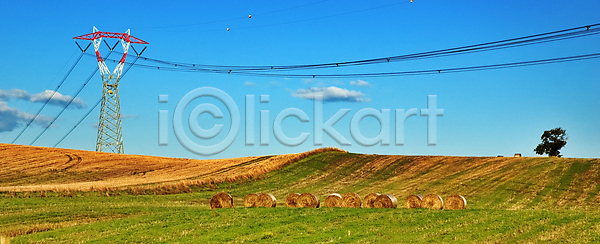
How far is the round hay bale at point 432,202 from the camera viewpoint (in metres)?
33.1

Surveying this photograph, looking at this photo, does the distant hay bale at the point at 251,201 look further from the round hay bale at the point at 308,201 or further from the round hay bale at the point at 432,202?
the round hay bale at the point at 432,202

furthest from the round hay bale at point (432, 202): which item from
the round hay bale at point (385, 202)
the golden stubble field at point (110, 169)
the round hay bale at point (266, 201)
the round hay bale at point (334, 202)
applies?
the golden stubble field at point (110, 169)

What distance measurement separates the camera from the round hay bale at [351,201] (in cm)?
3509

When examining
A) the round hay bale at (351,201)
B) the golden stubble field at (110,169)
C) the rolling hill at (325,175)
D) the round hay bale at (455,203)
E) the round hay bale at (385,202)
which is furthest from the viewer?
the golden stubble field at (110,169)

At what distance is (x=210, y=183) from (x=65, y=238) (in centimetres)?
2886

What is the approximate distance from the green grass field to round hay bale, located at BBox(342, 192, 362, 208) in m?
2.37

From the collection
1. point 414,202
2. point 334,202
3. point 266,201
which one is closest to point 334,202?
point 334,202

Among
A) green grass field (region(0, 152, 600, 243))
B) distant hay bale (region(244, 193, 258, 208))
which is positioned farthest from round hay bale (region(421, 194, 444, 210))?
distant hay bale (region(244, 193, 258, 208))

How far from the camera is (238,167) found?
6919 cm

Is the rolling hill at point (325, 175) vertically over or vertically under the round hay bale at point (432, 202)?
under

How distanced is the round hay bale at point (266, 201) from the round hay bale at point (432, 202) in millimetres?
9712

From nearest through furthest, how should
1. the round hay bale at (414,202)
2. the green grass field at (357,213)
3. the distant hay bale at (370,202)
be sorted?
the green grass field at (357,213)
the round hay bale at (414,202)
the distant hay bale at (370,202)

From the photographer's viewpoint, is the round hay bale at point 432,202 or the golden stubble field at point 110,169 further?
the golden stubble field at point 110,169

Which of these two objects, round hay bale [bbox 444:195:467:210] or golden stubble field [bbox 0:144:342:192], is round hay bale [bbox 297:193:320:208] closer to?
round hay bale [bbox 444:195:467:210]
